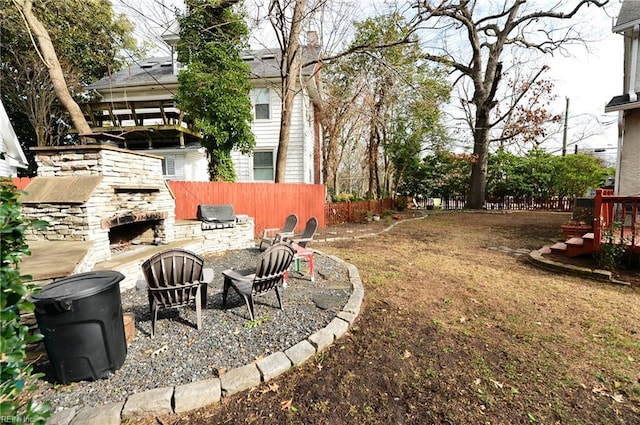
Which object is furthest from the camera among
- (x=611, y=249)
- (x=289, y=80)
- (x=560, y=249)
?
(x=289, y=80)

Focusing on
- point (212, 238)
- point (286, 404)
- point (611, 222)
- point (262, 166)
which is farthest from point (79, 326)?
point (262, 166)

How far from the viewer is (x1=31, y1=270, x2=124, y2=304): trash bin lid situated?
2055 mm

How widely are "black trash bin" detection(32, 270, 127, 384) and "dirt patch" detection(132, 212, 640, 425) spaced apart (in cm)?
77

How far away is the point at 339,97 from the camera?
13.6 meters

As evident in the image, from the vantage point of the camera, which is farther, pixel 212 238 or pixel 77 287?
pixel 212 238

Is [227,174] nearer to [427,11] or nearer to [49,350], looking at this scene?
[49,350]

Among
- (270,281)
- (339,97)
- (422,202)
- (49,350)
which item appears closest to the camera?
(49,350)

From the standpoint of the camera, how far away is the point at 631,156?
714cm

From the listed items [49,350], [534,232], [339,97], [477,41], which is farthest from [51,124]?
[477,41]

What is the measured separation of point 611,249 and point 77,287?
779 cm

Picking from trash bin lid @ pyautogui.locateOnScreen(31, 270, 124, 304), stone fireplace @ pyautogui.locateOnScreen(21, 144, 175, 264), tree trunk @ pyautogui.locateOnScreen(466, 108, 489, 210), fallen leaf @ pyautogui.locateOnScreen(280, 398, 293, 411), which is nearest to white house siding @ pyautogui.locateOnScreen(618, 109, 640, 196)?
fallen leaf @ pyautogui.locateOnScreen(280, 398, 293, 411)

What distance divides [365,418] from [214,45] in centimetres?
1107

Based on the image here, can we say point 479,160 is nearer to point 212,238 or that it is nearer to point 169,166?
point 212,238

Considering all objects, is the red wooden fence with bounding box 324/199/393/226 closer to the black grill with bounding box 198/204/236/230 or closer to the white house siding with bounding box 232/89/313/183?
the white house siding with bounding box 232/89/313/183
